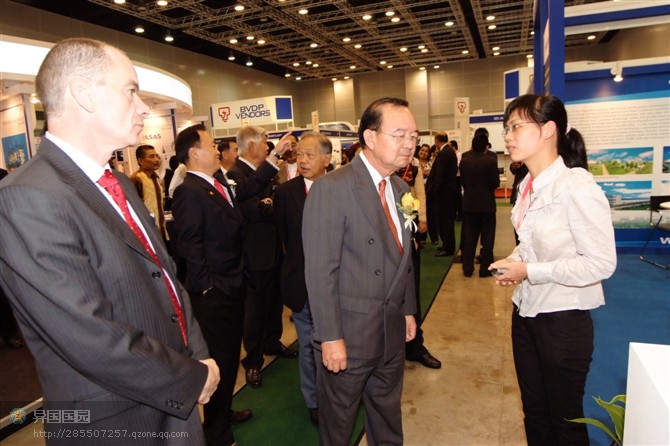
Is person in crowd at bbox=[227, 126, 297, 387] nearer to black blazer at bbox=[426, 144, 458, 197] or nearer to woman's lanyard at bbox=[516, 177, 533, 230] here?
woman's lanyard at bbox=[516, 177, 533, 230]

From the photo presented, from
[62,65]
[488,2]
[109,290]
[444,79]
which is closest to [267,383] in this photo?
[109,290]

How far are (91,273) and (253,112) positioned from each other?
38.4ft

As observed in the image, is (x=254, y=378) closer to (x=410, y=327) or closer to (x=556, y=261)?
(x=410, y=327)

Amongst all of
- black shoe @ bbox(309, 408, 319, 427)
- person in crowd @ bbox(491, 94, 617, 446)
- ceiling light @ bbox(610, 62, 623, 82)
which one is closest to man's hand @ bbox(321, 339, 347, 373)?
person in crowd @ bbox(491, 94, 617, 446)

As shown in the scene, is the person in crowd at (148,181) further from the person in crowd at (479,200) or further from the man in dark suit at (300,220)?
the person in crowd at (479,200)

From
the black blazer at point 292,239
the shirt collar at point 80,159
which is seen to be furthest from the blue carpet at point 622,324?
the shirt collar at point 80,159

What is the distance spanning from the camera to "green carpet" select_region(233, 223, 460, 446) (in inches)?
99.7

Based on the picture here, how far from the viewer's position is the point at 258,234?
3213 millimetres

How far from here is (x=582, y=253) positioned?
1573 millimetres

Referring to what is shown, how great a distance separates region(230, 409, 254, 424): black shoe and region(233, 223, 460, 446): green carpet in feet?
0.09

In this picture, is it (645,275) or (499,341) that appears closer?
(499,341)

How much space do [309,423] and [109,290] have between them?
2.01m

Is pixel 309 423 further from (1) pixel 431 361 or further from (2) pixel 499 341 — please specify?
(2) pixel 499 341

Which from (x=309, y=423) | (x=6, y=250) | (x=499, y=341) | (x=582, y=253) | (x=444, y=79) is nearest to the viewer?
(x=6, y=250)
